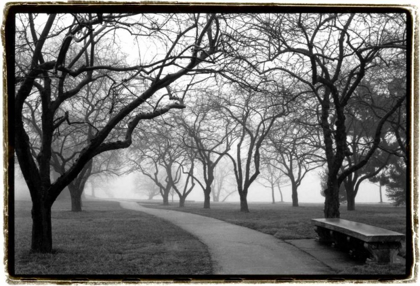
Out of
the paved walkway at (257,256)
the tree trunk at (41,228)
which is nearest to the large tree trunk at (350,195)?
the paved walkway at (257,256)

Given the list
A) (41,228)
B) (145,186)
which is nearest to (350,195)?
(41,228)

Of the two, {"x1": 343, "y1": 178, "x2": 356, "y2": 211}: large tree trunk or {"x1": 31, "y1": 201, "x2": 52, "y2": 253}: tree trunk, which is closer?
{"x1": 31, "y1": 201, "x2": 52, "y2": 253}: tree trunk

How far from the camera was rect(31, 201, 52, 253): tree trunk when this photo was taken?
24.1 ft

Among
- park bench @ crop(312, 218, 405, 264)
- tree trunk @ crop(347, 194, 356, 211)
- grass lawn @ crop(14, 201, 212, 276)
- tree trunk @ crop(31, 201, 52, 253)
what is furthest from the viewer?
tree trunk @ crop(347, 194, 356, 211)

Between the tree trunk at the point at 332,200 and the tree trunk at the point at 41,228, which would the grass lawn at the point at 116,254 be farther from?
the tree trunk at the point at 332,200

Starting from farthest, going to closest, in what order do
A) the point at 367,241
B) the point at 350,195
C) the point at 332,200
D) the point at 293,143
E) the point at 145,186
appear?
1. the point at 145,186
2. the point at 350,195
3. the point at 293,143
4. the point at 332,200
5. the point at 367,241

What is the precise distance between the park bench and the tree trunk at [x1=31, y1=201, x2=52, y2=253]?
5.84 m

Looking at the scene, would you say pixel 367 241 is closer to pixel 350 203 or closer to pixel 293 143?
pixel 293 143

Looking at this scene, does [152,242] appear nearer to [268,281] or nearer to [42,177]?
[42,177]

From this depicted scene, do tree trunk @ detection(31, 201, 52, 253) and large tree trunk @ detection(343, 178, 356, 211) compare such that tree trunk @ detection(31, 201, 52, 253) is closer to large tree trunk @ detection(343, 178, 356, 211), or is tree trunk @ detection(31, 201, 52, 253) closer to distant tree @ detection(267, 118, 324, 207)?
distant tree @ detection(267, 118, 324, 207)

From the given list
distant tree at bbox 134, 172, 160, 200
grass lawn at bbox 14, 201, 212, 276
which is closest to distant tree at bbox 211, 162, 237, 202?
distant tree at bbox 134, 172, 160, 200

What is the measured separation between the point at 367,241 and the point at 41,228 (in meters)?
6.05

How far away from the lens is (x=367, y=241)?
6.33 metres

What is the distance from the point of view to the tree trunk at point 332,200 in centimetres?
1240
